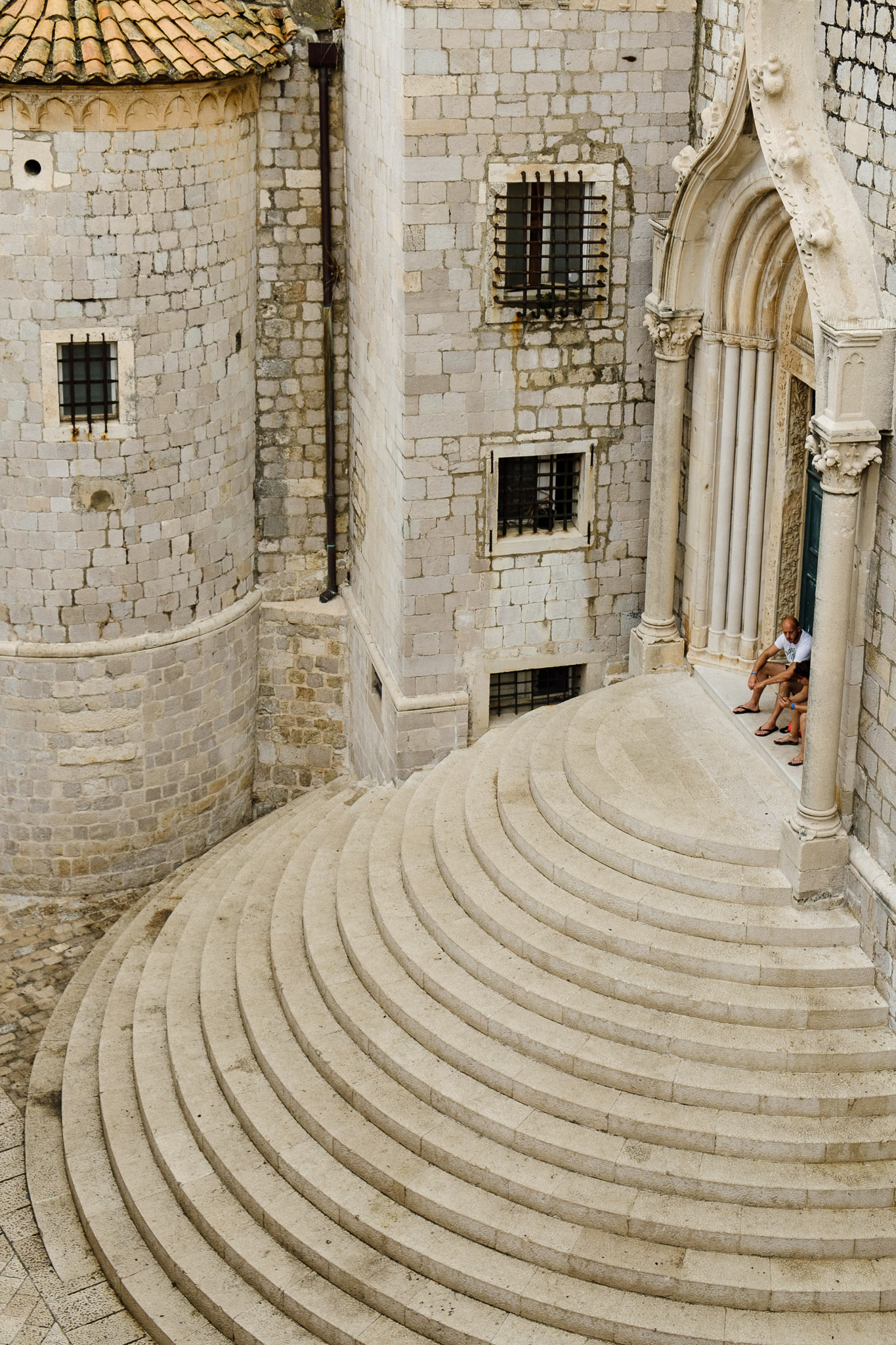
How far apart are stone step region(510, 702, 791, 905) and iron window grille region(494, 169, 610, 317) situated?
4036 mm

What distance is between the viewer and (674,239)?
16.4 metres

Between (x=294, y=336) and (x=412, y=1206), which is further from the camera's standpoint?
(x=294, y=336)

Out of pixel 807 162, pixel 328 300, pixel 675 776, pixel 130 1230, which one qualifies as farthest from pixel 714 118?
pixel 130 1230

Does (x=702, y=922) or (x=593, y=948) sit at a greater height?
(x=702, y=922)

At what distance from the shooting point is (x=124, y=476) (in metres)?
18.3

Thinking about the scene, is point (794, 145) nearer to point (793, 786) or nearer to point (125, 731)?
point (793, 786)

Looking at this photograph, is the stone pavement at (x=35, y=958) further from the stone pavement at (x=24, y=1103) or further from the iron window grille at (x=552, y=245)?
the iron window grille at (x=552, y=245)

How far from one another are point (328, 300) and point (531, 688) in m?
4.65

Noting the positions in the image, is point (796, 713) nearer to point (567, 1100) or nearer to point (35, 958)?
point (567, 1100)

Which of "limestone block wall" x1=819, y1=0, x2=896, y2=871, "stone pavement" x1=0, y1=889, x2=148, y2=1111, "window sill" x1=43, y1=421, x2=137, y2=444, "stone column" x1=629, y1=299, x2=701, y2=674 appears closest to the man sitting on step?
"stone column" x1=629, y1=299, x2=701, y2=674

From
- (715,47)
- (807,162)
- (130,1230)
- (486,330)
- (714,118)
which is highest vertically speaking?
(715,47)

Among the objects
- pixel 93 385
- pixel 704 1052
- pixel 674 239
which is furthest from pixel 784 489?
pixel 93 385

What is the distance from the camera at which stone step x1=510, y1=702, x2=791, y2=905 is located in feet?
47.2

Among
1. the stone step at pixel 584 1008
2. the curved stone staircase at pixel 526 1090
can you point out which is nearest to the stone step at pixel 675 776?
the curved stone staircase at pixel 526 1090
